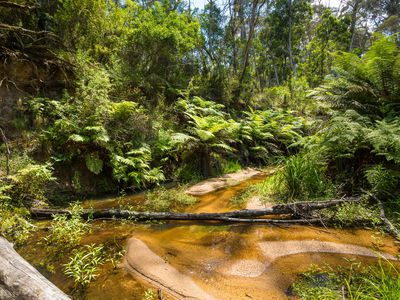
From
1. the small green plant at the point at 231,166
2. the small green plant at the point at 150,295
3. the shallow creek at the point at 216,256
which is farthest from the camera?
the small green plant at the point at 231,166

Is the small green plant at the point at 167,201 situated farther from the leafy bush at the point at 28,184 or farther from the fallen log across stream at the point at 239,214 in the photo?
the leafy bush at the point at 28,184

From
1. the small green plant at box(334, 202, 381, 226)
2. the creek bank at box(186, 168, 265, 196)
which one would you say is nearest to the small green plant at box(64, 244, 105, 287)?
the creek bank at box(186, 168, 265, 196)

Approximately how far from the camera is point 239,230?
11.6 feet

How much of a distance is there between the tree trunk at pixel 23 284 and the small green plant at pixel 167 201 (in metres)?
2.70

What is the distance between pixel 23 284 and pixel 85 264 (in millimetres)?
1000

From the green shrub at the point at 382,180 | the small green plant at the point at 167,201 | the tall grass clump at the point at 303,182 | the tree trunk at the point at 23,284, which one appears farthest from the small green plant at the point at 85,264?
the green shrub at the point at 382,180

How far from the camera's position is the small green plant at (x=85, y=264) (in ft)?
7.71

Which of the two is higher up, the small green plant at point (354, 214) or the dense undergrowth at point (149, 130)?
the dense undergrowth at point (149, 130)

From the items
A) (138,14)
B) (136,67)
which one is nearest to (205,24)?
(138,14)

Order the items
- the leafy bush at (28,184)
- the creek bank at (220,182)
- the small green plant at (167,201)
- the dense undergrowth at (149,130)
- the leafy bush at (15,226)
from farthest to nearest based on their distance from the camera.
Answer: the creek bank at (220,182) → the small green plant at (167,201) → the leafy bush at (28,184) → the dense undergrowth at (149,130) → the leafy bush at (15,226)

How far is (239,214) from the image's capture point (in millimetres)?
3814

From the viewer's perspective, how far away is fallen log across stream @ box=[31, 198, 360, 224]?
3.64 metres

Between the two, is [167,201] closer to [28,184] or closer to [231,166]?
[28,184]

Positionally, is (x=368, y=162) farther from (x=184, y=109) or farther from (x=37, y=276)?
(x=184, y=109)
